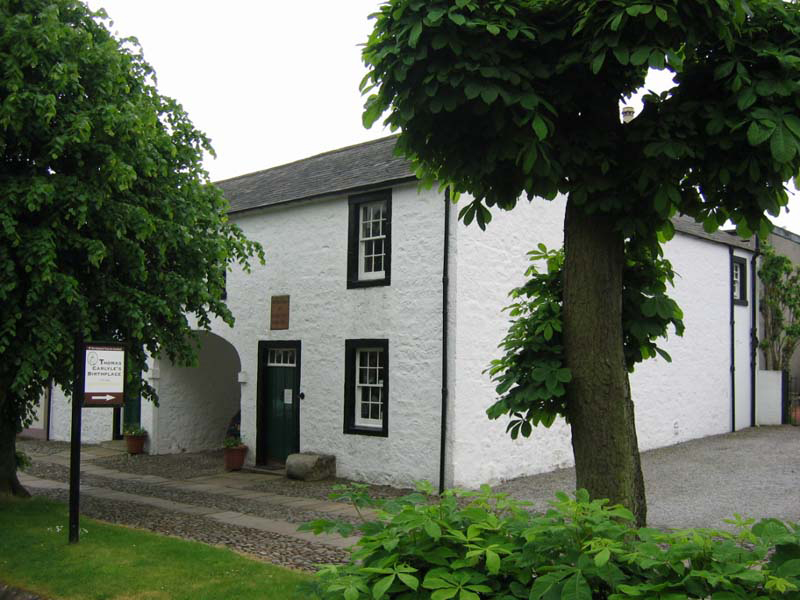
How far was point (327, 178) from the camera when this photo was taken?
16.0 meters

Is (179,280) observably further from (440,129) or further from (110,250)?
(440,129)

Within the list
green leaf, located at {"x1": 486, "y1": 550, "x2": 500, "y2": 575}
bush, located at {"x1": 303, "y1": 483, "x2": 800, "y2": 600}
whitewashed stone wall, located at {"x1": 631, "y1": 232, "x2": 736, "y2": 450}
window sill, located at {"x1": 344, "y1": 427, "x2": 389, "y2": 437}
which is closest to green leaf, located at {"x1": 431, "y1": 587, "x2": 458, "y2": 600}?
bush, located at {"x1": 303, "y1": 483, "x2": 800, "y2": 600}

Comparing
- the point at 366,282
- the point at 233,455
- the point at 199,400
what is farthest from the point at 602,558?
the point at 199,400

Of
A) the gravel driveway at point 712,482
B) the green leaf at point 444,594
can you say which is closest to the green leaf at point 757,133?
the green leaf at point 444,594

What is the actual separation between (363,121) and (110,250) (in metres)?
5.95

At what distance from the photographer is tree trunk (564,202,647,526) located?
4.67 m

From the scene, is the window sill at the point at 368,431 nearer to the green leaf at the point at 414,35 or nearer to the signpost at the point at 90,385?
the signpost at the point at 90,385

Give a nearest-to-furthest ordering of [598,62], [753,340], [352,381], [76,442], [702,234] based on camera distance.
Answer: [598,62], [76,442], [352,381], [702,234], [753,340]

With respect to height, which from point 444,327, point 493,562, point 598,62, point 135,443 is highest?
point 598,62

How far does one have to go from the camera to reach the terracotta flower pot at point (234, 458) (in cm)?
1555

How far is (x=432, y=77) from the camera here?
174 inches

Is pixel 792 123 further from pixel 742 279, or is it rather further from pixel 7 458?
pixel 742 279

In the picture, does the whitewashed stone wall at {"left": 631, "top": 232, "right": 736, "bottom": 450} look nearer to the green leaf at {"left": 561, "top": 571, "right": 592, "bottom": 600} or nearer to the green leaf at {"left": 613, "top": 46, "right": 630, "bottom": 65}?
the green leaf at {"left": 613, "top": 46, "right": 630, "bottom": 65}

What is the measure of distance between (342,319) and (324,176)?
3.64 meters
